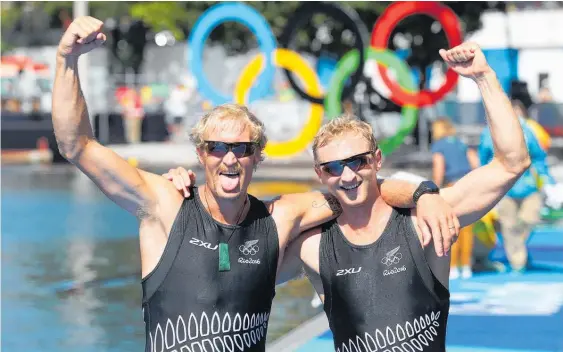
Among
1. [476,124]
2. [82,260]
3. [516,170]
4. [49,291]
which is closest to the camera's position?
[516,170]

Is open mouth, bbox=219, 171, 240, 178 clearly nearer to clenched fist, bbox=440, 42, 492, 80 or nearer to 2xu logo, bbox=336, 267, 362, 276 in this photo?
2xu logo, bbox=336, 267, 362, 276

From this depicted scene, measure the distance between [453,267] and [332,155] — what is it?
712cm

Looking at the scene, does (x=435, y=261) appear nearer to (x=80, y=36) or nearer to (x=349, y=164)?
(x=349, y=164)

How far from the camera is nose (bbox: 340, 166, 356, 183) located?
13.3 feet

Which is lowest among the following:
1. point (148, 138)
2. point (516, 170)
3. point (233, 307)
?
point (148, 138)

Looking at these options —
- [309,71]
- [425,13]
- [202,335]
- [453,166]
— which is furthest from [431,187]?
[309,71]

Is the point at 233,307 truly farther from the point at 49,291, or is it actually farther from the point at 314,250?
the point at 49,291

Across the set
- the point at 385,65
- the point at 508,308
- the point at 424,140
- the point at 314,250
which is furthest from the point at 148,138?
the point at 314,250

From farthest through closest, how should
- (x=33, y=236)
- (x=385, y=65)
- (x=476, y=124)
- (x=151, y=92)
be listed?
1. (x=151, y=92)
2. (x=476, y=124)
3. (x=385, y=65)
4. (x=33, y=236)

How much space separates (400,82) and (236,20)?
3759 millimetres

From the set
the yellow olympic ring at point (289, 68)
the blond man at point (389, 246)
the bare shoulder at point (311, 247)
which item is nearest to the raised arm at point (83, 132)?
the bare shoulder at point (311, 247)

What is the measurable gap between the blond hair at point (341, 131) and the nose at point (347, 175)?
0.14m

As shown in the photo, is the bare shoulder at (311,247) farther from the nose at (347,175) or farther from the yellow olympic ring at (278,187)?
the yellow olympic ring at (278,187)

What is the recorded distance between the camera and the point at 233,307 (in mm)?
4059
